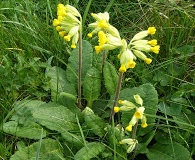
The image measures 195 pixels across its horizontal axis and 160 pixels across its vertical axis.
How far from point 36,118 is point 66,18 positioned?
0.64m

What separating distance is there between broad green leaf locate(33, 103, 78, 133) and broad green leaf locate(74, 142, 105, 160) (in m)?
0.21

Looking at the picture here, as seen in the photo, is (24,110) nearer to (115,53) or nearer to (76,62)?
(76,62)

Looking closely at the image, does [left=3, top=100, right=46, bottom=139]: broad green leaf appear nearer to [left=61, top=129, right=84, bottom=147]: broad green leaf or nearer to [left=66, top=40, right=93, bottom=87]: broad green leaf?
[left=61, top=129, right=84, bottom=147]: broad green leaf

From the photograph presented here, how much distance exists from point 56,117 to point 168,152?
0.71 meters

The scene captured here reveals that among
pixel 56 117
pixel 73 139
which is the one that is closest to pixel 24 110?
pixel 56 117

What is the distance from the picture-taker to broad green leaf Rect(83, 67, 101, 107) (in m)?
2.79

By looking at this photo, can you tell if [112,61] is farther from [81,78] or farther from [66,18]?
[66,18]

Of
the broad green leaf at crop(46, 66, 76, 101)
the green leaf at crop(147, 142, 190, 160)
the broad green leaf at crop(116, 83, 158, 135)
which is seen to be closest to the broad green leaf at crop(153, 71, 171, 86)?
the broad green leaf at crop(116, 83, 158, 135)

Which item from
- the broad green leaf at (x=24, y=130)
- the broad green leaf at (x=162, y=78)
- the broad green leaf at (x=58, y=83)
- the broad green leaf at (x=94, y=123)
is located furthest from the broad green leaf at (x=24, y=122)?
the broad green leaf at (x=162, y=78)

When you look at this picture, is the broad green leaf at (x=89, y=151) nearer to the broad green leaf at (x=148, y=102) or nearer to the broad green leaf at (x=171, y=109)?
the broad green leaf at (x=148, y=102)

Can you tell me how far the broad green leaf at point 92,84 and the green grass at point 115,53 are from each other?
212mm

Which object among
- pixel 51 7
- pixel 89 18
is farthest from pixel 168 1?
pixel 51 7

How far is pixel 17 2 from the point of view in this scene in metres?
3.55

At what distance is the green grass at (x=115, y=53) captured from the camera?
8.82 feet
